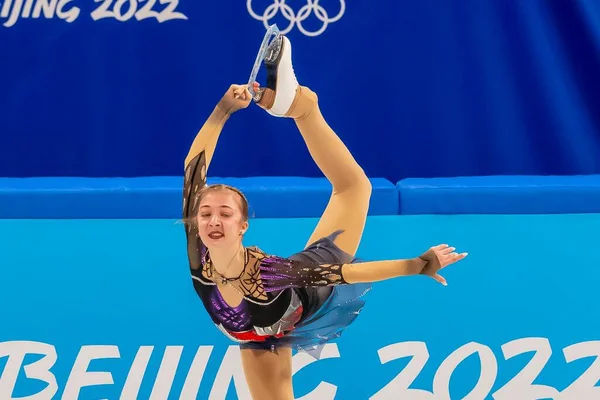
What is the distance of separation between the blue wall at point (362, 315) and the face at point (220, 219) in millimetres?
694

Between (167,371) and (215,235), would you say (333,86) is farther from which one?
(215,235)

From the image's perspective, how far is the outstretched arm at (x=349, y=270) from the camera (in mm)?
1350

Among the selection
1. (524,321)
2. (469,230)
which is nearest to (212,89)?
(469,230)

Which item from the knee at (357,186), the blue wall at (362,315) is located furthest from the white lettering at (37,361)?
the knee at (357,186)

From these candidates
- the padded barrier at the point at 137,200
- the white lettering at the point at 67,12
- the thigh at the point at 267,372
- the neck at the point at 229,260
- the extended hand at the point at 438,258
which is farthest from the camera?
the white lettering at the point at 67,12

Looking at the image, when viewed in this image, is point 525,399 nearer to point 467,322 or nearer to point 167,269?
point 467,322

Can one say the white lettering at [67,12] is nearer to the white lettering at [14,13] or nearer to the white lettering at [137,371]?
the white lettering at [14,13]

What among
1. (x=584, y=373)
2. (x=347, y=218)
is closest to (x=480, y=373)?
(x=584, y=373)

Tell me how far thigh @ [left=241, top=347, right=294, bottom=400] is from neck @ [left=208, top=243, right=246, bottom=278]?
224 mm

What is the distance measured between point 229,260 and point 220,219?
9 cm

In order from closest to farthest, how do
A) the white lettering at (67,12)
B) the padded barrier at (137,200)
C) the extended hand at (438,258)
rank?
1. the extended hand at (438,258)
2. the padded barrier at (137,200)
3. the white lettering at (67,12)

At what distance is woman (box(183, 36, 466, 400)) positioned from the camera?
1426 millimetres

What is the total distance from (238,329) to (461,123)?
62.0 inches

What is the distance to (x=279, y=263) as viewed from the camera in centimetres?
148
